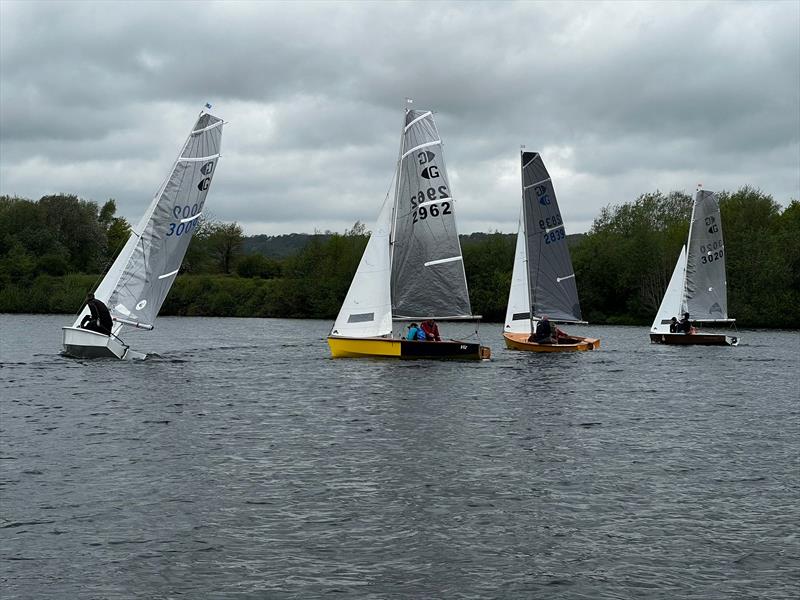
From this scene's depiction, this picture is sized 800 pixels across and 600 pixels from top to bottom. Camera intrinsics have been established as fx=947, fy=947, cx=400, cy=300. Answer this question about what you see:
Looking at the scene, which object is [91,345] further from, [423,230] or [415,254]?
[423,230]

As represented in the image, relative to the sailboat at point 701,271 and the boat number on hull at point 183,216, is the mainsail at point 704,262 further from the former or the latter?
the boat number on hull at point 183,216

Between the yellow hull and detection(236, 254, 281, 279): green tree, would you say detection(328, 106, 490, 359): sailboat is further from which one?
detection(236, 254, 281, 279): green tree

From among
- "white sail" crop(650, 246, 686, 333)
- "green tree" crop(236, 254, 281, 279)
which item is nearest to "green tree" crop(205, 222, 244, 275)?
"green tree" crop(236, 254, 281, 279)

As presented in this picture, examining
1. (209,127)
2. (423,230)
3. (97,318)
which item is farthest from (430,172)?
(97,318)

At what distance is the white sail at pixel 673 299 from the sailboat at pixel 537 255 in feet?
34.2

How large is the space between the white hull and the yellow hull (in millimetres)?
7412

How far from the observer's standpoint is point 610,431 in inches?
819

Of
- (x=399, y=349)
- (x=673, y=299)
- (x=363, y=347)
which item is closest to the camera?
(x=399, y=349)

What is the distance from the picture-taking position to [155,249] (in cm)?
3438

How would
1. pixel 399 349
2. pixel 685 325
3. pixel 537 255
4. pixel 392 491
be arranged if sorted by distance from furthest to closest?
1. pixel 685 325
2. pixel 537 255
3. pixel 399 349
4. pixel 392 491

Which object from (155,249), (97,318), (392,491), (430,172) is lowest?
(392,491)

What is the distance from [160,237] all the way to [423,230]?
9.83 meters

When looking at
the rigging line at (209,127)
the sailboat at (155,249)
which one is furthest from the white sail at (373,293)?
the rigging line at (209,127)

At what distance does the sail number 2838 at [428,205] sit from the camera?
36469 mm
